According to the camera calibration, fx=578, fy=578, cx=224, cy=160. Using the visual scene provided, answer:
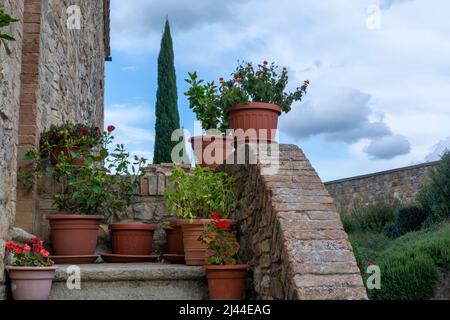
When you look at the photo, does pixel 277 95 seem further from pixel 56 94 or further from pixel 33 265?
pixel 33 265

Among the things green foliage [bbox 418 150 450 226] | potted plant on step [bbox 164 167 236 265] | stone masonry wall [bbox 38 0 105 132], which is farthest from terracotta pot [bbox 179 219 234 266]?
green foliage [bbox 418 150 450 226]

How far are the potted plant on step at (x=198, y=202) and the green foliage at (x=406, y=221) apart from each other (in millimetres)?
8313

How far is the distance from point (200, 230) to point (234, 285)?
0.64 meters

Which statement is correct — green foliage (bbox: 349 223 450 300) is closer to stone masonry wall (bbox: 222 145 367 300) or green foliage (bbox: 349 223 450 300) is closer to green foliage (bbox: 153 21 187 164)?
stone masonry wall (bbox: 222 145 367 300)

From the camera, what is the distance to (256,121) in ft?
17.1

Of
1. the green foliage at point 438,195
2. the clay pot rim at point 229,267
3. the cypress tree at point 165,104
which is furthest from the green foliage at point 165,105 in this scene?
the clay pot rim at point 229,267

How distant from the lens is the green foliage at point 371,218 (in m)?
12.9

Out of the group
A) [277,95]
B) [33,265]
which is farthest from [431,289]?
[33,265]

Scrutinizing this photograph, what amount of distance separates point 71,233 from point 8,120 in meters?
1.36

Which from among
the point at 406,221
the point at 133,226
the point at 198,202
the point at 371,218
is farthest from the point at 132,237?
the point at 371,218

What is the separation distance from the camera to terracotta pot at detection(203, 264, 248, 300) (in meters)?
3.82

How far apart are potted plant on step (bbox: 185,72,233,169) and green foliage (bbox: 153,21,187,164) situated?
22.5ft

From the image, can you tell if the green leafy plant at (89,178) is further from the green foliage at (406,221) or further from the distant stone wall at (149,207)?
the green foliage at (406,221)
